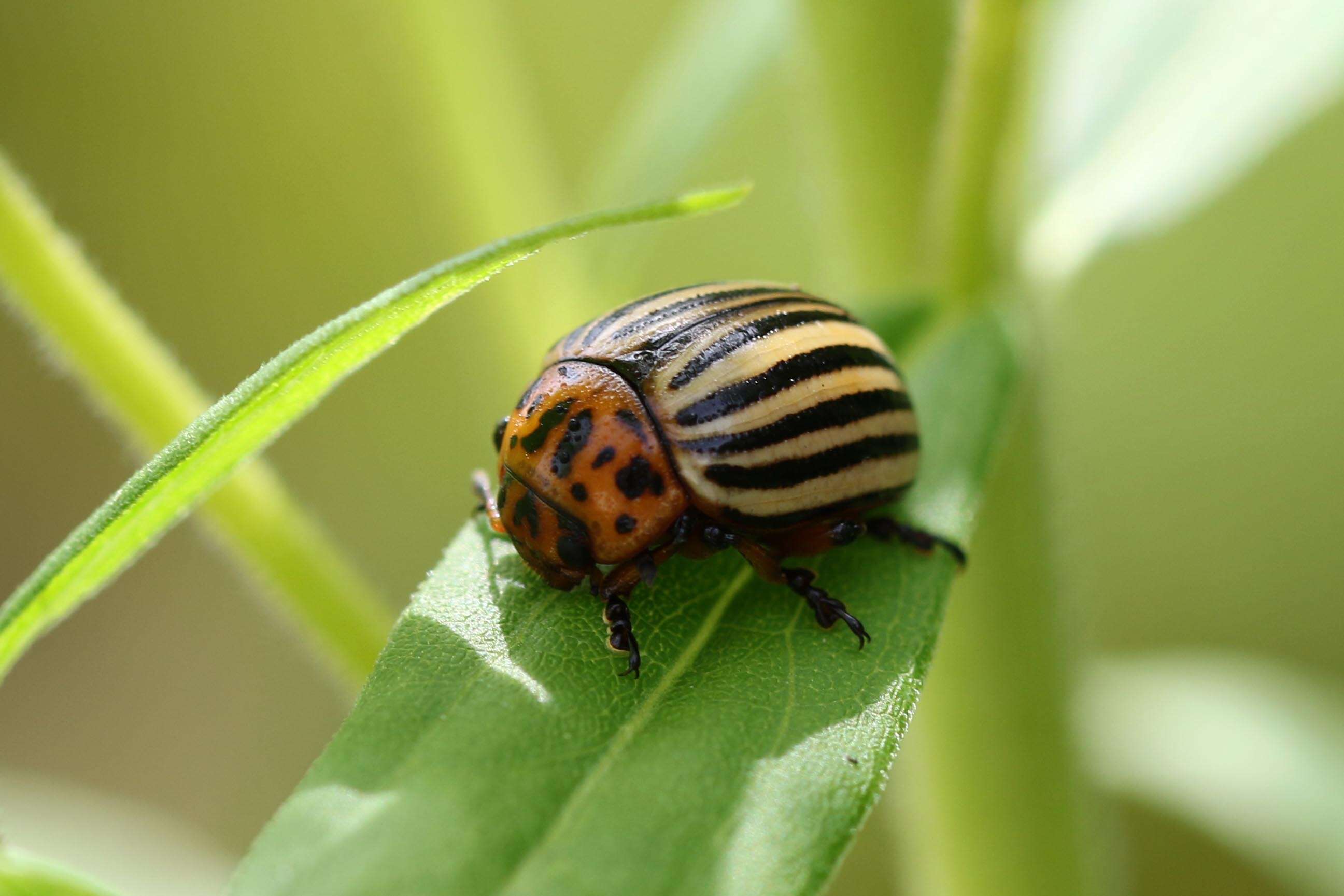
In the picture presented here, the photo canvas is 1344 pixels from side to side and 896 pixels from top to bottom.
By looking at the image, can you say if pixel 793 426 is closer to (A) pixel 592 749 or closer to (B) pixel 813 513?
(B) pixel 813 513

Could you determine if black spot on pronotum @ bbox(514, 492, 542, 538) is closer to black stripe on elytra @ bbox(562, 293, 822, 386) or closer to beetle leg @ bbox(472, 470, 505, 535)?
beetle leg @ bbox(472, 470, 505, 535)

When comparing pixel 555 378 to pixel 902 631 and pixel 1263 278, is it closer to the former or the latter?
pixel 902 631

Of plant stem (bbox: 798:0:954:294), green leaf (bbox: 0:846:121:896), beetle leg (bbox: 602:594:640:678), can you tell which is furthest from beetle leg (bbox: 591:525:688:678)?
plant stem (bbox: 798:0:954:294)

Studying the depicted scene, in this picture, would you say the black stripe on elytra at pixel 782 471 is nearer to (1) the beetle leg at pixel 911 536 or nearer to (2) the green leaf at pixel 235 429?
(1) the beetle leg at pixel 911 536

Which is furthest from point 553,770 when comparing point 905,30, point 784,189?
point 784,189

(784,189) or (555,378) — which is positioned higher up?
(555,378)

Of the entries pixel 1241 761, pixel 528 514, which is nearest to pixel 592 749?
pixel 528 514
